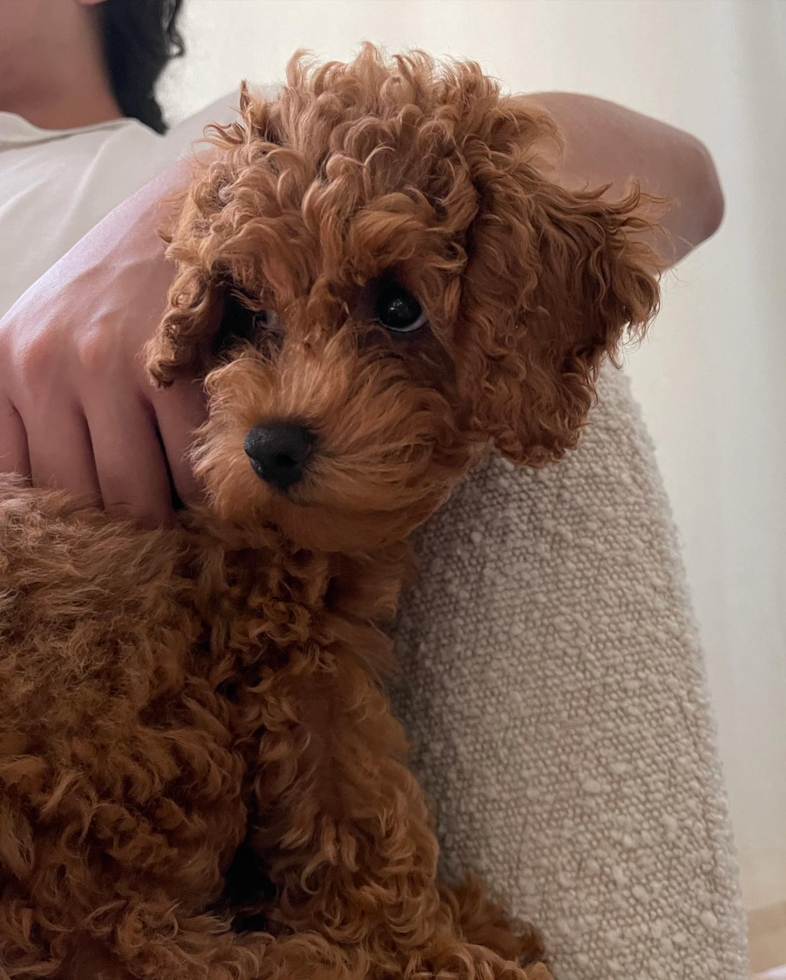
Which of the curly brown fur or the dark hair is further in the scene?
the dark hair

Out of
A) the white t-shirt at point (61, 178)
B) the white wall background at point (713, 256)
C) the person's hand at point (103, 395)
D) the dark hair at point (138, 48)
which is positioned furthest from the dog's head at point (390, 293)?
the white wall background at point (713, 256)

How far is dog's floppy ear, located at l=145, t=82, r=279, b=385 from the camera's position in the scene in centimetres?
109

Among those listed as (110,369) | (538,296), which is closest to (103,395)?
(110,369)

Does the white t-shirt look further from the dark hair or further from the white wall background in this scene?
the white wall background

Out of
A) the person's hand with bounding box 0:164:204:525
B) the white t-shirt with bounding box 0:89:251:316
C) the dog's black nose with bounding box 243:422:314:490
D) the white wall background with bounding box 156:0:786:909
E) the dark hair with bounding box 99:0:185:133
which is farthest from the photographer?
the white wall background with bounding box 156:0:786:909

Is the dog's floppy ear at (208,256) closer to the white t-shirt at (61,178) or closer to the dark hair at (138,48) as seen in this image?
the white t-shirt at (61,178)

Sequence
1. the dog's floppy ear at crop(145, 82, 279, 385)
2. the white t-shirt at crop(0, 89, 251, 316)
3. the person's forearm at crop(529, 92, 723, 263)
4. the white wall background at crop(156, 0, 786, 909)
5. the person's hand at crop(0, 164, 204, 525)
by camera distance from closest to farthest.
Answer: the dog's floppy ear at crop(145, 82, 279, 385) → the person's hand at crop(0, 164, 204, 525) → the person's forearm at crop(529, 92, 723, 263) → the white t-shirt at crop(0, 89, 251, 316) → the white wall background at crop(156, 0, 786, 909)

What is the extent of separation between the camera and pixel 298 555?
46.4 inches

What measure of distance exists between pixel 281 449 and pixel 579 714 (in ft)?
1.99

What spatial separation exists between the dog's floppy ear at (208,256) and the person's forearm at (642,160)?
0.50 m

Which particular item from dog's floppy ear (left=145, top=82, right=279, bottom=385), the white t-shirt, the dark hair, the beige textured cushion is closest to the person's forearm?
the beige textured cushion

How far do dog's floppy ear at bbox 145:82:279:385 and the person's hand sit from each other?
9 cm

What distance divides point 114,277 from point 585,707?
0.98 metres

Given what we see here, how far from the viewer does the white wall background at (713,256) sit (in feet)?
8.54
